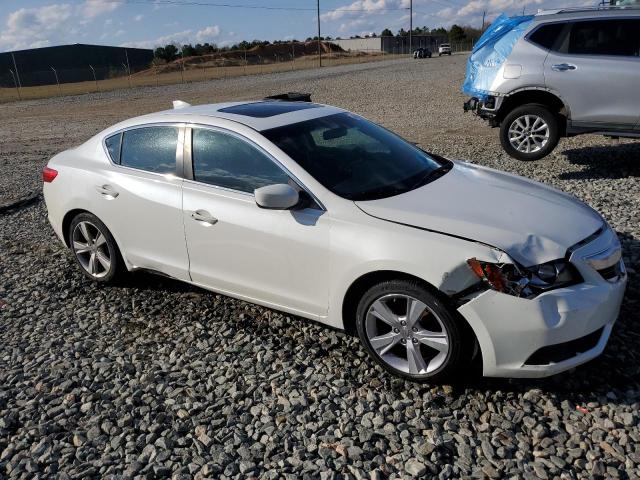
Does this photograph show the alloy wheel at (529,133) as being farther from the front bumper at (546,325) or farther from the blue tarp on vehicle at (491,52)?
the front bumper at (546,325)

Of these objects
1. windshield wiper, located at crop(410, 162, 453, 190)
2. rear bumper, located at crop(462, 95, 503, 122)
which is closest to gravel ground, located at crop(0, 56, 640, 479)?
windshield wiper, located at crop(410, 162, 453, 190)

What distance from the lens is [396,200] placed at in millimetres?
3484

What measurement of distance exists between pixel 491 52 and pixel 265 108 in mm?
5175

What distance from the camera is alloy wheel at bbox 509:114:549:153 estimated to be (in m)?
7.85

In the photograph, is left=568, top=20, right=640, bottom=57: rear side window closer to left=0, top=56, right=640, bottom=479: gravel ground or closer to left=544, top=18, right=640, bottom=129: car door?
left=544, top=18, right=640, bottom=129: car door

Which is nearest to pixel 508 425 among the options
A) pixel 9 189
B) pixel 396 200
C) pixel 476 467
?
pixel 476 467

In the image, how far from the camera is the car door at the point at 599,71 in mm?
7250

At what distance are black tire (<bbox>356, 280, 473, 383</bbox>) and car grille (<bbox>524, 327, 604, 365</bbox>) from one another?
1.15ft

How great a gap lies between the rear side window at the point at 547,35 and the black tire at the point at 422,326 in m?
5.96

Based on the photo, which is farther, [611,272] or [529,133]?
[529,133]

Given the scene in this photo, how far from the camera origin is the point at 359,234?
10.8 feet

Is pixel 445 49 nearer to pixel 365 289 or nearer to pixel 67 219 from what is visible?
pixel 67 219

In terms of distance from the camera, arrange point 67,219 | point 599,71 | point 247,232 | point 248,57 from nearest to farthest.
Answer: point 247,232, point 67,219, point 599,71, point 248,57

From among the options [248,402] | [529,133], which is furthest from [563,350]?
[529,133]
